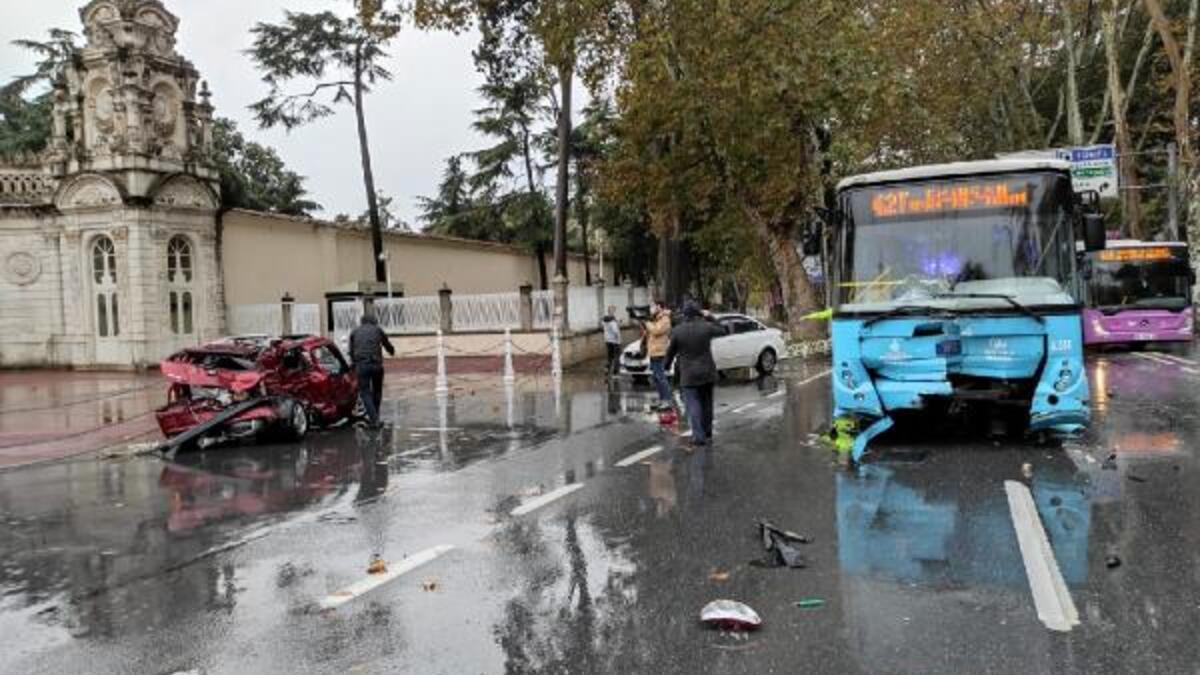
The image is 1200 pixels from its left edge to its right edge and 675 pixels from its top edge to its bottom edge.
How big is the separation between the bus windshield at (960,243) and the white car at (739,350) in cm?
1022

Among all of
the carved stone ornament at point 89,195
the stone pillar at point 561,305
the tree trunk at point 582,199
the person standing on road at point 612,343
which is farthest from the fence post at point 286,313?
the tree trunk at point 582,199

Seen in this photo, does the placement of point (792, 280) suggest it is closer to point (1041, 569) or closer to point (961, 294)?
point (961, 294)

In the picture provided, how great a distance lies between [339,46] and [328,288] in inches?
390

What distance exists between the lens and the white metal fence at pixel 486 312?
95.3 feet

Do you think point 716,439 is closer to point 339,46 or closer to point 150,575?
point 150,575

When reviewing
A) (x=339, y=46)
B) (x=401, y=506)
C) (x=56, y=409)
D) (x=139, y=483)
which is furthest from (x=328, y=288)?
(x=401, y=506)

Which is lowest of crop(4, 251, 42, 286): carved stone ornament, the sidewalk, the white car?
the sidewalk

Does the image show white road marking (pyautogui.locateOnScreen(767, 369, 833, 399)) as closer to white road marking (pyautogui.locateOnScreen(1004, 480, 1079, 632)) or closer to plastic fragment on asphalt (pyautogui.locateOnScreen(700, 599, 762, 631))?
white road marking (pyautogui.locateOnScreen(1004, 480, 1079, 632))

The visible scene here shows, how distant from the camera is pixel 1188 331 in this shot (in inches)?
1038

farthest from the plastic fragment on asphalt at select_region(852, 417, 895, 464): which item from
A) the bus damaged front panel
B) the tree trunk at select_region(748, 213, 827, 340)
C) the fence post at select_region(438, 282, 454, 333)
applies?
the fence post at select_region(438, 282, 454, 333)

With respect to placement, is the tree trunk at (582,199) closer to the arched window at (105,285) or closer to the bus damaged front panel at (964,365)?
the arched window at (105,285)

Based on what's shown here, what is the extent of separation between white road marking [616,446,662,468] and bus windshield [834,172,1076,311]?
2.67 m

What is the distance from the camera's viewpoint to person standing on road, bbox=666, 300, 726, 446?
38.7 ft

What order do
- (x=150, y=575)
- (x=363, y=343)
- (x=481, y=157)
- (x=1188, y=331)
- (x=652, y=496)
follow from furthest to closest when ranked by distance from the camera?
1. (x=481, y=157)
2. (x=1188, y=331)
3. (x=363, y=343)
4. (x=652, y=496)
5. (x=150, y=575)
